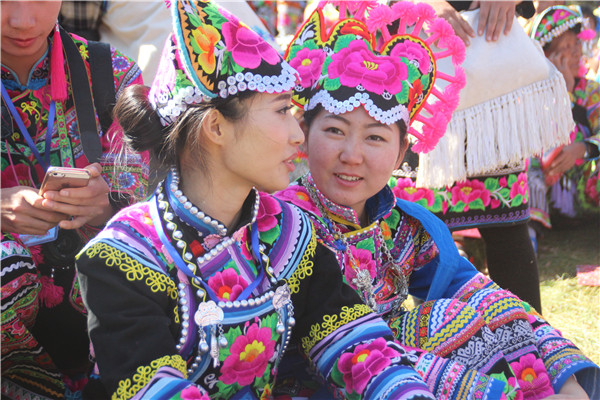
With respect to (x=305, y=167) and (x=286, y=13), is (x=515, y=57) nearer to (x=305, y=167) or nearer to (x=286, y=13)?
(x=305, y=167)

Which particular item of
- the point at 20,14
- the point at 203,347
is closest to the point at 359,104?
the point at 203,347

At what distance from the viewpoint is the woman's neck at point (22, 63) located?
210 cm

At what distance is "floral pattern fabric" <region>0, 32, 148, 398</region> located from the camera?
6.20 feet

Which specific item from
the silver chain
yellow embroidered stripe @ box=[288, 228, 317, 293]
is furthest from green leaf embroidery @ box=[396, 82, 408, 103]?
yellow embroidered stripe @ box=[288, 228, 317, 293]

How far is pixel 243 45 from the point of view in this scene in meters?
1.73

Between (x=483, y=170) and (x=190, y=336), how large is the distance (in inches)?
69.4

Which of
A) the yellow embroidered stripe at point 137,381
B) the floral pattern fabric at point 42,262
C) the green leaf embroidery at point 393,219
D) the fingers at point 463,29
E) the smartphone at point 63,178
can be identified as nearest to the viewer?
the yellow embroidered stripe at point 137,381

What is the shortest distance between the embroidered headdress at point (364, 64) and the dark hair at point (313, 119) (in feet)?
0.05

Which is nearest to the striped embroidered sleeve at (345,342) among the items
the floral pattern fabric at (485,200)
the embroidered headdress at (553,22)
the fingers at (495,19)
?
the floral pattern fabric at (485,200)

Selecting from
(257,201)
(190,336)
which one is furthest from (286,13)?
(190,336)

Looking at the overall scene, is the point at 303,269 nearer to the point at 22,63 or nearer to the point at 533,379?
the point at 533,379

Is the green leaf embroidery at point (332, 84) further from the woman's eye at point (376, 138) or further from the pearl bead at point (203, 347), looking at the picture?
the pearl bead at point (203, 347)

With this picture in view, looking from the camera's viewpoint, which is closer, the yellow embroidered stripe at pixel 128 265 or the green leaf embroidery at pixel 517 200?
the yellow embroidered stripe at pixel 128 265

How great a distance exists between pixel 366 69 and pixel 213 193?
71 centimetres
